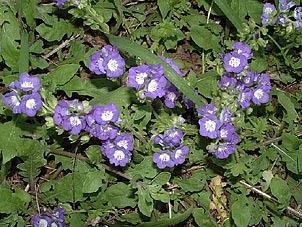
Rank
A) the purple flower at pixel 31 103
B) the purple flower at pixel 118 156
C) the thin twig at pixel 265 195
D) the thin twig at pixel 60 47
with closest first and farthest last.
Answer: the purple flower at pixel 31 103 < the purple flower at pixel 118 156 < the thin twig at pixel 265 195 < the thin twig at pixel 60 47

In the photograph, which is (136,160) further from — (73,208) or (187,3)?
(187,3)

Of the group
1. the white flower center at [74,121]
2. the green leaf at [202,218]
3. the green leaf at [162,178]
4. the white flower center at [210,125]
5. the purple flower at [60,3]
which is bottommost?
the green leaf at [202,218]

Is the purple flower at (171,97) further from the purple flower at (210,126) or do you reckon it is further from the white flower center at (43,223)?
the white flower center at (43,223)

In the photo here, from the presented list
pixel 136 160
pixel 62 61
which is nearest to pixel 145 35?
pixel 62 61

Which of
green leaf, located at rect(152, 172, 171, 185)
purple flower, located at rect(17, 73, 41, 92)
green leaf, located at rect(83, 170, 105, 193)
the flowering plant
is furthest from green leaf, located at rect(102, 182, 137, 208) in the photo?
purple flower, located at rect(17, 73, 41, 92)

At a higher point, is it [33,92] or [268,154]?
[33,92]

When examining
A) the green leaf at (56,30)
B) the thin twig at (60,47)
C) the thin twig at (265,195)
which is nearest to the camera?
the thin twig at (265,195)

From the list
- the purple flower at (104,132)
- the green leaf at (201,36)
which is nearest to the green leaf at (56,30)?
the green leaf at (201,36)
